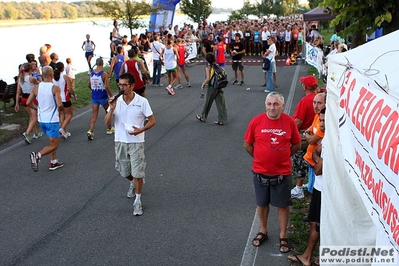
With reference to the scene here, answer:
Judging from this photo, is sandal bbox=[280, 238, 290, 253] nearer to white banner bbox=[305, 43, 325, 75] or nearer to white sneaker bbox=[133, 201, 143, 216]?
white sneaker bbox=[133, 201, 143, 216]

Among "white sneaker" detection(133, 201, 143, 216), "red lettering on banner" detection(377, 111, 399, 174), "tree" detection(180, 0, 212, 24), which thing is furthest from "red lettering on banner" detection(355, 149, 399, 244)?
"tree" detection(180, 0, 212, 24)

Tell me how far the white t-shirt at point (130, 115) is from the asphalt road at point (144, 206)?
1.04 meters

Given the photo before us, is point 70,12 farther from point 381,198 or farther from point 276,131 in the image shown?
point 381,198

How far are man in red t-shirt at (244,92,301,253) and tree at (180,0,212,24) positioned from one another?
98.7 ft

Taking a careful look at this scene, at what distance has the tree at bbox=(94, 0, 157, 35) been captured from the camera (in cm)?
2152

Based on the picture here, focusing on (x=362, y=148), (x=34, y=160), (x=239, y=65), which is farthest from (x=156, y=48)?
(x=362, y=148)

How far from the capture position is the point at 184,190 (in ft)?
23.4

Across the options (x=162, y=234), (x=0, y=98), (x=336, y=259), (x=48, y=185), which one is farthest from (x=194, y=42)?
(x=336, y=259)

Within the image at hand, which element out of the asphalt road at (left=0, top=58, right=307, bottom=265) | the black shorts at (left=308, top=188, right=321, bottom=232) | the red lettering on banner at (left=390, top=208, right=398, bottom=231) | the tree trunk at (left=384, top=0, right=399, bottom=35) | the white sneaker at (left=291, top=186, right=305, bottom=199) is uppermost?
the tree trunk at (left=384, top=0, right=399, bottom=35)

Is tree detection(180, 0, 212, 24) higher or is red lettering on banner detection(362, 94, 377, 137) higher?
tree detection(180, 0, 212, 24)

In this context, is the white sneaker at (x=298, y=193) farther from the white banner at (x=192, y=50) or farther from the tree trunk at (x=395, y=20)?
the white banner at (x=192, y=50)

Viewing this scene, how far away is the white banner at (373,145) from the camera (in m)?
2.52

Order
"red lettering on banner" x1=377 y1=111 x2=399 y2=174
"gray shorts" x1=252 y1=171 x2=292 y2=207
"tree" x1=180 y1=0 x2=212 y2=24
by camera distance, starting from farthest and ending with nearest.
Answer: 1. "tree" x1=180 y1=0 x2=212 y2=24
2. "gray shorts" x1=252 y1=171 x2=292 y2=207
3. "red lettering on banner" x1=377 y1=111 x2=399 y2=174

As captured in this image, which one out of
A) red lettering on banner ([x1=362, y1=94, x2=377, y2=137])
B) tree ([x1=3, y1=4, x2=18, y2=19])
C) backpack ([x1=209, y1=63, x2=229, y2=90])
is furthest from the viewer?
tree ([x1=3, y1=4, x2=18, y2=19])
